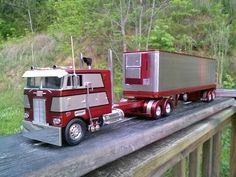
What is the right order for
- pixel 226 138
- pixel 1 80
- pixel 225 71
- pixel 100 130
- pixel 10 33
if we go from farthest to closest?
pixel 10 33
pixel 1 80
pixel 225 71
pixel 226 138
pixel 100 130

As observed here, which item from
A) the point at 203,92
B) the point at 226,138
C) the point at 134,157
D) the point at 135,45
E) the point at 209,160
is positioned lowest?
the point at 226,138

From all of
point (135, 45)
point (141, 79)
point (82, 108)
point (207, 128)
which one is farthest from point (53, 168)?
point (135, 45)

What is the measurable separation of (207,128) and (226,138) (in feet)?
15.5

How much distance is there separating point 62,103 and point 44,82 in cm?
21

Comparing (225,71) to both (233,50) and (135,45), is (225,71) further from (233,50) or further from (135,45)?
(135,45)

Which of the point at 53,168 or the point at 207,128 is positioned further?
the point at 207,128

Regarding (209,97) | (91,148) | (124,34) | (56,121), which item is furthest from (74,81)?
(124,34)

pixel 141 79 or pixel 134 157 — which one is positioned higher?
pixel 141 79

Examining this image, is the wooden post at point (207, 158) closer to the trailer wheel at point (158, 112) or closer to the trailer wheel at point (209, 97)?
the trailer wheel at point (209, 97)

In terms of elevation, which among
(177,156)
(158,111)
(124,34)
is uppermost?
(124,34)

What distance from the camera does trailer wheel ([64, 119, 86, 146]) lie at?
1.92 metres

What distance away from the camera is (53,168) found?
5.12 feet

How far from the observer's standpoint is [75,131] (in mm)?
1997

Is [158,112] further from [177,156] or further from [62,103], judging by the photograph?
[62,103]
